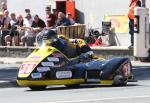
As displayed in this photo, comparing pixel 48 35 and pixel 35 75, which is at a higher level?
pixel 48 35

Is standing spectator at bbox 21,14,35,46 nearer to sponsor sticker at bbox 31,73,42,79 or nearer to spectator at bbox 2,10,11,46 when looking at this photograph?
spectator at bbox 2,10,11,46

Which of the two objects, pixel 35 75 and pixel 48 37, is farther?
pixel 48 37

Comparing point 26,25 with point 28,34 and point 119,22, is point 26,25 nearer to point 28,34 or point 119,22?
point 28,34

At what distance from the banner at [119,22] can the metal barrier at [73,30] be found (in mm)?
1447

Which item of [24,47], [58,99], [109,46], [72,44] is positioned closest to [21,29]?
[24,47]

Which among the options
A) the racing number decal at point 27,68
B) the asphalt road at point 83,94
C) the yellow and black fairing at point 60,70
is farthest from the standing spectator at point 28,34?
the racing number decal at point 27,68

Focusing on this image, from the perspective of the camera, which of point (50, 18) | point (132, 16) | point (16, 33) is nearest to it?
point (132, 16)

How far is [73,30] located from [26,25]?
2668 mm

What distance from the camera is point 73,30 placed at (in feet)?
87.9

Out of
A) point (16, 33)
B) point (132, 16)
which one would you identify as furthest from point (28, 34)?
point (132, 16)

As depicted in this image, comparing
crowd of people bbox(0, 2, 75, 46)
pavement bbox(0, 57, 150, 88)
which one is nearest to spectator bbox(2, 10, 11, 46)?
crowd of people bbox(0, 2, 75, 46)

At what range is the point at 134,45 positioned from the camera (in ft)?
81.9

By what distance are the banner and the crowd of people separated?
5.17 ft

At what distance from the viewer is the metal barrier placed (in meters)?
26.7
